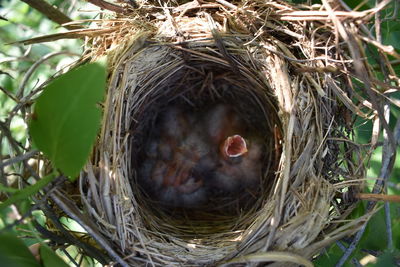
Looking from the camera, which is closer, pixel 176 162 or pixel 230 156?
pixel 230 156

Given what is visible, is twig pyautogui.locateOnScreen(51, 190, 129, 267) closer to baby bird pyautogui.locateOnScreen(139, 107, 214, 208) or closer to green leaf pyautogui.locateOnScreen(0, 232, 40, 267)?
green leaf pyautogui.locateOnScreen(0, 232, 40, 267)

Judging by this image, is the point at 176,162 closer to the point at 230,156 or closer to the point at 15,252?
the point at 230,156

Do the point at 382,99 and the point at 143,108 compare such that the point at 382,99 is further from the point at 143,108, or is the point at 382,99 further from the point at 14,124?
the point at 14,124

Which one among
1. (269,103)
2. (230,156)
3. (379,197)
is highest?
(269,103)

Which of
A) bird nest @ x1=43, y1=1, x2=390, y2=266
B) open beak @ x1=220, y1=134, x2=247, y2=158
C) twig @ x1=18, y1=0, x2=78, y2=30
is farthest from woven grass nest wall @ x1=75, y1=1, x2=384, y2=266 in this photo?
open beak @ x1=220, y1=134, x2=247, y2=158

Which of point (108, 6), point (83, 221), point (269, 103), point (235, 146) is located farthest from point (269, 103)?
point (83, 221)

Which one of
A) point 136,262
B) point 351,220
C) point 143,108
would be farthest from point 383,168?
point 143,108
